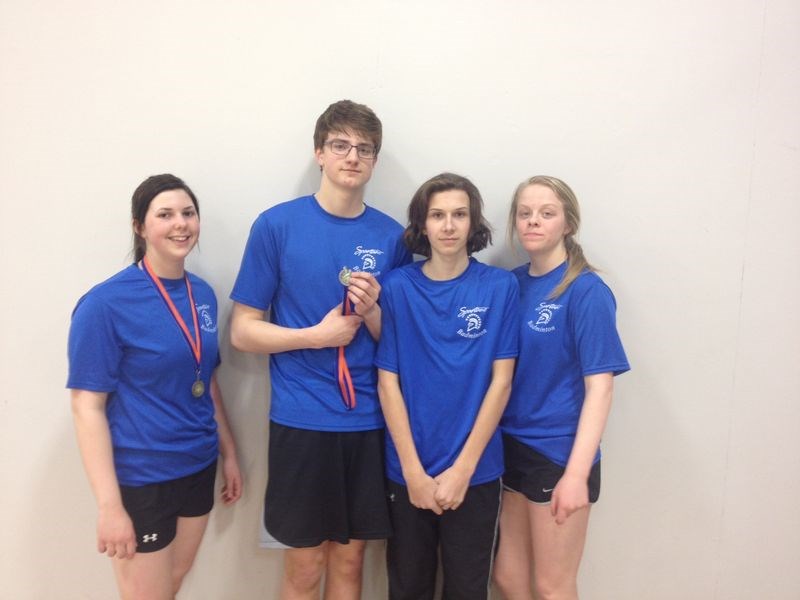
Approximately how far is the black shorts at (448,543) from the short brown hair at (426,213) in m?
0.66

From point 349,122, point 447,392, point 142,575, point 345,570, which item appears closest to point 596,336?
point 447,392

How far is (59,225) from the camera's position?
1.64 m

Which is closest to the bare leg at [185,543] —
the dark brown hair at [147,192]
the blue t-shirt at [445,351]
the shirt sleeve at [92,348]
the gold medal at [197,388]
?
the gold medal at [197,388]

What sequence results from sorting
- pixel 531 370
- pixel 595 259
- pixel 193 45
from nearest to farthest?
1. pixel 531 370
2. pixel 193 45
3. pixel 595 259

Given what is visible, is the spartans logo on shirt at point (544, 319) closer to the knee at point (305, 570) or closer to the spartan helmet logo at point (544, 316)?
the spartan helmet logo at point (544, 316)

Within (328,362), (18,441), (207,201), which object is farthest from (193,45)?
(18,441)

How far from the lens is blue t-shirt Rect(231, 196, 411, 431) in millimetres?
1366

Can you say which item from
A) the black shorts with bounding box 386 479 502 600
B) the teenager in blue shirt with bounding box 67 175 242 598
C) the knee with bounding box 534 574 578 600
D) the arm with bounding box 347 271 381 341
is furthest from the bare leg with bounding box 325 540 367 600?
the arm with bounding box 347 271 381 341

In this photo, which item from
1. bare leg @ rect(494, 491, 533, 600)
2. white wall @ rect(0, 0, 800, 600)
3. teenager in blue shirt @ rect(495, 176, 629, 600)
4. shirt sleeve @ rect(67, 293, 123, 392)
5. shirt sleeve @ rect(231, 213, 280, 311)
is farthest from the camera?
white wall @ rect(0, 0, 800, 600)

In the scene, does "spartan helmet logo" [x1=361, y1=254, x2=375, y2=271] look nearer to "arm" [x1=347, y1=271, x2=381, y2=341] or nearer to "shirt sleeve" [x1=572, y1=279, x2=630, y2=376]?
"arm" [x1=347, y1=271, x2=381, y2=341]

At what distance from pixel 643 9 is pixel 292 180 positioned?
1280 mm

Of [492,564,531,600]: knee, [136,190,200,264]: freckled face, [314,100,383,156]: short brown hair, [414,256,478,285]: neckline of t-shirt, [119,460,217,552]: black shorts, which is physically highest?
[314,100,383,156]: short brown hair

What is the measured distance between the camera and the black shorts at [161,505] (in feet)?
4.12

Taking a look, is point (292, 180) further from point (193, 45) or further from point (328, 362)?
point (328, 362)
